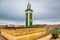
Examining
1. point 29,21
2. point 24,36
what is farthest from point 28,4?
point 24,36

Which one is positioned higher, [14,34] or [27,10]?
[27,10]

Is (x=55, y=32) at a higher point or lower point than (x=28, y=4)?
lower

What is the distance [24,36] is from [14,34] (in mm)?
1106

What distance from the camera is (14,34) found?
237 inches

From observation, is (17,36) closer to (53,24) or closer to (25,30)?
(25,30)

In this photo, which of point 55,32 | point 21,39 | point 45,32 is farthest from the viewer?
point 45,32

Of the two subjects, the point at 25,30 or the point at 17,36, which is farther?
the point at 25,30

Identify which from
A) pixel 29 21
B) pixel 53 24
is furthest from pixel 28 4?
pixel 53 24

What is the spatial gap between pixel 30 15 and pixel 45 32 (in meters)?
3.16

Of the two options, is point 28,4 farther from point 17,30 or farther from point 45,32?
point 17,30

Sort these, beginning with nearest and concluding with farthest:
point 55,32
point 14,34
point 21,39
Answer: point 14,34 < point 21,39 < point 55,32

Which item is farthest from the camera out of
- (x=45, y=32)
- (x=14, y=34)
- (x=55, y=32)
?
(x=45, y=32)

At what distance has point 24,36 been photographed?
7039 millimetres

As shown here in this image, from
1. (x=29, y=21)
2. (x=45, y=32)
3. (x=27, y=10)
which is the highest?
(x=27, y=10)
